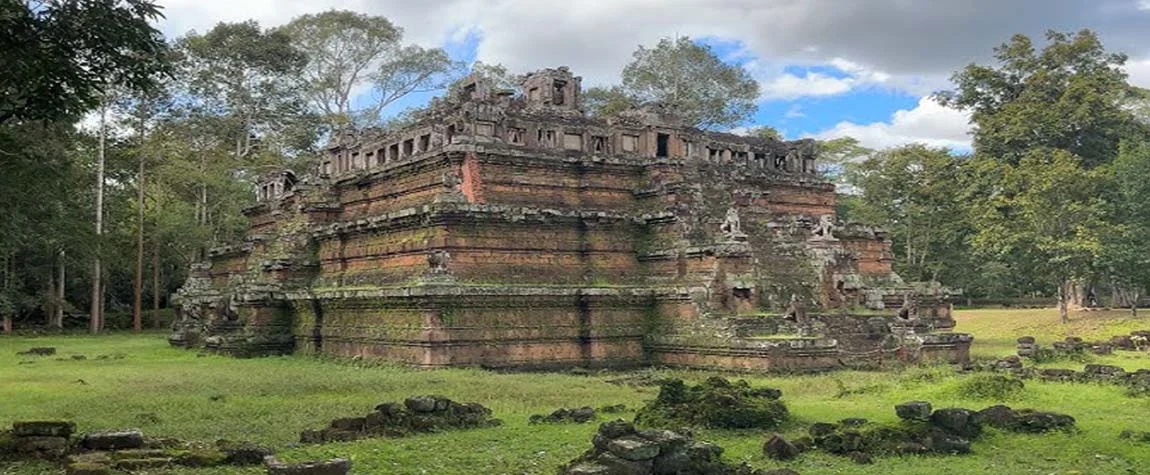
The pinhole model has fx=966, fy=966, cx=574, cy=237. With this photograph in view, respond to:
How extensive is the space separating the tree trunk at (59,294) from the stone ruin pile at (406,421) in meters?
41.5

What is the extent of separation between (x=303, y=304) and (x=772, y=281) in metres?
14.8

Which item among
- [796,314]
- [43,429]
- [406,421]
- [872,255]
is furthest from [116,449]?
[872,255]

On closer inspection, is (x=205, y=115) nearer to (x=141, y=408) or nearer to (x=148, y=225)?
(x=148, y=225)

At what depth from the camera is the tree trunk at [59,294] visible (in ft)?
163

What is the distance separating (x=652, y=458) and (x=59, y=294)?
5075 centimetres

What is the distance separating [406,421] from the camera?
46.3 feet

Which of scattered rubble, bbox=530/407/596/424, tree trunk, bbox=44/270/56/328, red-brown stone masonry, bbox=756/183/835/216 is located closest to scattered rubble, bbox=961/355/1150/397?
scattered rubble, bbox=530/407/596/424

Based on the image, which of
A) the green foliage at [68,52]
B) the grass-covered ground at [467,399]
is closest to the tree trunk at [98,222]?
the grass-covered ground at [467,399]

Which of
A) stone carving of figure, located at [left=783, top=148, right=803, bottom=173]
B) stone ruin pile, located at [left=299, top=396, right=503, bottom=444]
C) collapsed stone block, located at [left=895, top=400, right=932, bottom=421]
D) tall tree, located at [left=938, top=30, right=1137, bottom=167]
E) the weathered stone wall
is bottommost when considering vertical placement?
stone ruin pile, located at [left=299, top=396, right=503, bottom=444]

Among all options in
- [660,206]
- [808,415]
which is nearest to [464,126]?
[660,206]

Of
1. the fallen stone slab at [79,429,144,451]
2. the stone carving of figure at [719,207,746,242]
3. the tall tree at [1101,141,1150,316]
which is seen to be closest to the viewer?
the fallen stone slab at [79,429,144,451]

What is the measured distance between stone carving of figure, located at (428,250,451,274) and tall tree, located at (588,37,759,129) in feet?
121

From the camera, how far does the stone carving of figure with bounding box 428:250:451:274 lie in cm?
2492

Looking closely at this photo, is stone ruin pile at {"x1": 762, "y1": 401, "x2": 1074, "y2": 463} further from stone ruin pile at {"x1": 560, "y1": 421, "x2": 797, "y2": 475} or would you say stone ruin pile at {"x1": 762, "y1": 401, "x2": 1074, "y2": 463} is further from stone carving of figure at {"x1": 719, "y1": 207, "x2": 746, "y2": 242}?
stone carving of figure at {"x1": 719, "y1": 207, "x2": 746, "y2": 242}
